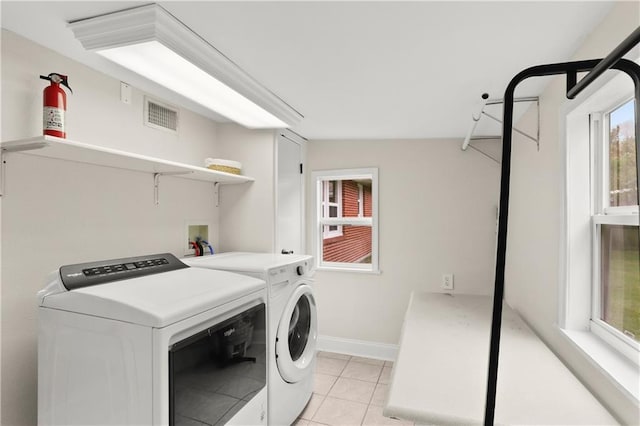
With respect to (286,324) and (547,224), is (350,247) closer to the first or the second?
(286,324)

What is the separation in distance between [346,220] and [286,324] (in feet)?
5.32

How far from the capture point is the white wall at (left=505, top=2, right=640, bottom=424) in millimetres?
1156

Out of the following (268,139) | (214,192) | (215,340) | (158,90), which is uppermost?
(158,90)

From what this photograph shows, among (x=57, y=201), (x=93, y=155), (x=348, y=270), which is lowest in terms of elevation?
(x=348, y=270)

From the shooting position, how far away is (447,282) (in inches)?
124

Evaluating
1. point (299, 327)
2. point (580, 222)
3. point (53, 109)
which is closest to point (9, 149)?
point (53, 109)

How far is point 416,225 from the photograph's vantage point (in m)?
3.23

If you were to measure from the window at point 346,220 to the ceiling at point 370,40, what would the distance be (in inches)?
53.8

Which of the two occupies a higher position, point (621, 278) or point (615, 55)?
point (615, 55)

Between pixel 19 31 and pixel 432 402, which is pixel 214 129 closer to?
pixel 19 31

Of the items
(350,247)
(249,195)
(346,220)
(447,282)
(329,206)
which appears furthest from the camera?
(350,247)

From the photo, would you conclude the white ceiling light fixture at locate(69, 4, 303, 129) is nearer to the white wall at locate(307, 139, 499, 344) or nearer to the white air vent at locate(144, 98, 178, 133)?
the white air vent at locate(144, 98, 178, 133)

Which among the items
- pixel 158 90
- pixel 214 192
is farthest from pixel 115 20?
pixel 214 192

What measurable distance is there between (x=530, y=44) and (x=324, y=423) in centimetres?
253
